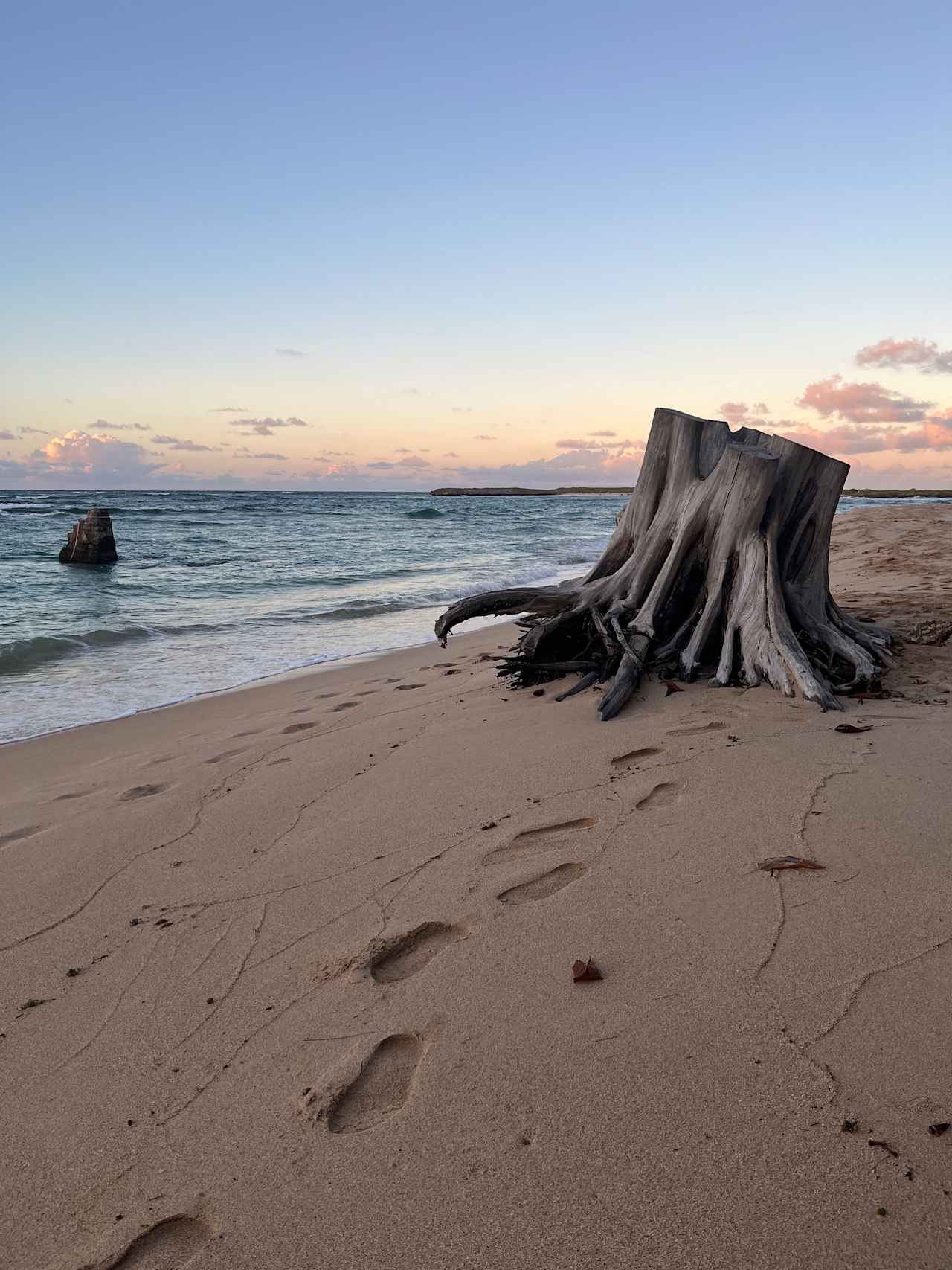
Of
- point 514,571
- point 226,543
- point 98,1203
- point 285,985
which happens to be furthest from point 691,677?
point 226,543

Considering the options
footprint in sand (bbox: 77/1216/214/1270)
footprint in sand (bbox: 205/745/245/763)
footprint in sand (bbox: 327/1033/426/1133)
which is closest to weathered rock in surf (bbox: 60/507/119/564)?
footprint in sand (bbox: 205/745/245/763)

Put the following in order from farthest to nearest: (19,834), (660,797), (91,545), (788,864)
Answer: (91,545)
(19,834)
(660,797)
(788,864)

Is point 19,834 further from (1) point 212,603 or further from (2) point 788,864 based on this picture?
(1) point 212,603

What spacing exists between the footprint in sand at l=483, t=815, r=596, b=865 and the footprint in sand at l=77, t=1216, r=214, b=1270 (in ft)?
4.90

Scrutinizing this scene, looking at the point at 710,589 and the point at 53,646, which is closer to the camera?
the point at 710,589

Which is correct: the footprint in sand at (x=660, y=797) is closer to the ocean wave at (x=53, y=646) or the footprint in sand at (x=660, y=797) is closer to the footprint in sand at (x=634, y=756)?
the footprint in sand at (x=634, y=756)

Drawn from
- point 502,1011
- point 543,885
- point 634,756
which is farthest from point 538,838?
point 502,1011

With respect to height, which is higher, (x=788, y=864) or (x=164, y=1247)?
(x=788, y=864)

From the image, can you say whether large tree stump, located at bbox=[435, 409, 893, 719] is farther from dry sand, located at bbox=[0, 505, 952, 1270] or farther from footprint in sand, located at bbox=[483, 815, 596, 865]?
footprint in sand, located at bbox=[483, 815, 596, 865]

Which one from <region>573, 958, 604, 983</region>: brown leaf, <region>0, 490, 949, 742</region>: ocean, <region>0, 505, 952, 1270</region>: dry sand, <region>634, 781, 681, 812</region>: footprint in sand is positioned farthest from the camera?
<region>0, 490, 949, 742</region>: ocean

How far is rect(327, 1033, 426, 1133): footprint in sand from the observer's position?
1860 millimetres

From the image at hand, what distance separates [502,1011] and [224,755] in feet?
10.7

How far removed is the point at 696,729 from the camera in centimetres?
406

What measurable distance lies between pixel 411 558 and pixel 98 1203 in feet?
66.6
